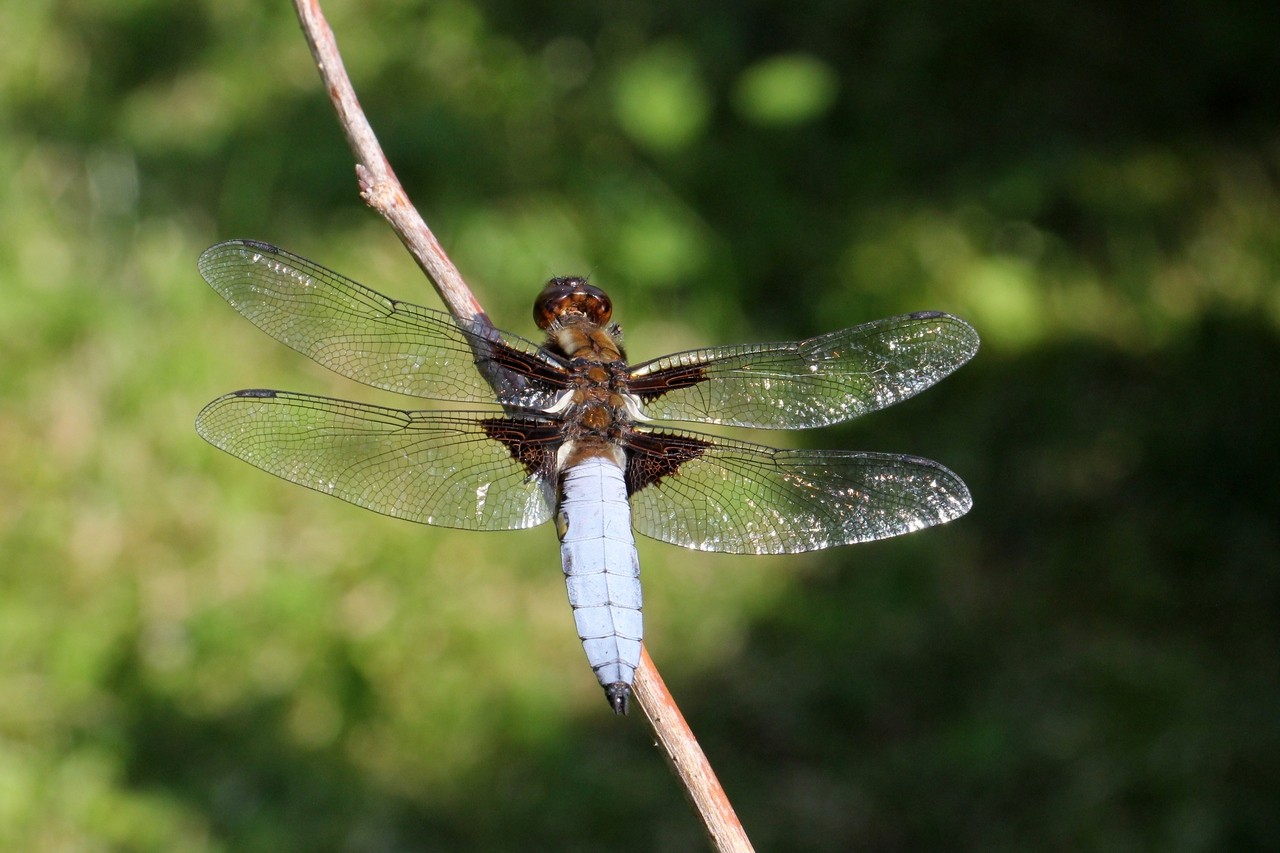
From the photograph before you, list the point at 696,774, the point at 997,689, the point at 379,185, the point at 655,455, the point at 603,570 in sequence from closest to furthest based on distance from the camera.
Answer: the point at 696,774
the point at 603,570
the point at 379,185
the point at 655,455
the point at 997,689

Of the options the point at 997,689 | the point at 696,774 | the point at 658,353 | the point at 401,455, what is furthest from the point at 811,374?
the point at 658,353

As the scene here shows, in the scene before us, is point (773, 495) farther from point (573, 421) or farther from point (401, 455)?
point (401, 455)

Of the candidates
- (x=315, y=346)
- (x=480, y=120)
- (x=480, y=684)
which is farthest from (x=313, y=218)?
(x=315, y=346)

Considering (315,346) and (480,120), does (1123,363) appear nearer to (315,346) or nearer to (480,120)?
(480,120)

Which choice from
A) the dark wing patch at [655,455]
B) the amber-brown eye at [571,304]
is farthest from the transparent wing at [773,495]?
the amber-brown eye at [571,304]

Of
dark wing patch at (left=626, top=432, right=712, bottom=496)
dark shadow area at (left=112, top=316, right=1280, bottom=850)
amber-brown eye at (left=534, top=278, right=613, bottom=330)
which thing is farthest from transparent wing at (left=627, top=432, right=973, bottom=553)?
dark shadow area at (left=112, top=316, right=1280, bottom=850)

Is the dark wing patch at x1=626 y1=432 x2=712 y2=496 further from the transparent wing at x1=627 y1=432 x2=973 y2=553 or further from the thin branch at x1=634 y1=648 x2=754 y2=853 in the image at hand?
the thin branch at x1=634 y1=648 x2=754 y2=853

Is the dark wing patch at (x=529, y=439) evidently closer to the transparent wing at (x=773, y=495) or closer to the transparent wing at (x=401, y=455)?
the transparent wing at (x=401, y=455)
